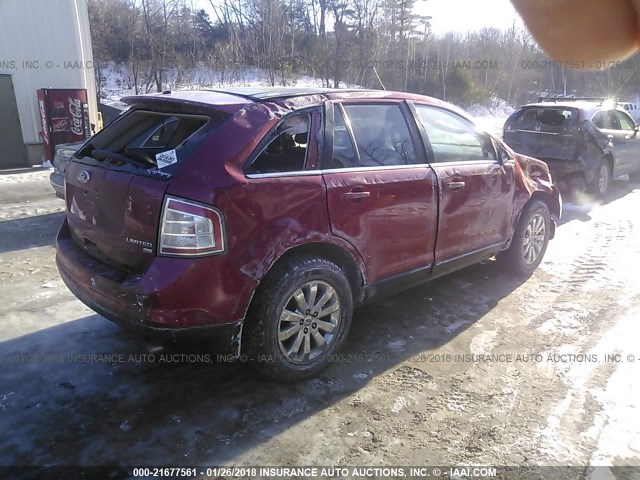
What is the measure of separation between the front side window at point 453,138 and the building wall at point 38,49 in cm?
1070

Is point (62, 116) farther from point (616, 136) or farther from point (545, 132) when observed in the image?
point (616, 136)

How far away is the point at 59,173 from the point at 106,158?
4.15m

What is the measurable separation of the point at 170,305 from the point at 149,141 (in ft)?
3.59

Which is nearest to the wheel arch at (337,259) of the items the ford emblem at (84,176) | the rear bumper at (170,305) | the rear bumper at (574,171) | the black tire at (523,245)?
the rear bumper at (170,305)

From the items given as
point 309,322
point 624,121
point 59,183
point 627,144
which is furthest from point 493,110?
point 309,322

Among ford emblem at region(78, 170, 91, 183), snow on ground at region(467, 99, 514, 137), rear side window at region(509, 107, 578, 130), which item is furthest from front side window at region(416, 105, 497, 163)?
snow on ground at region(467, 99, 514, 137)

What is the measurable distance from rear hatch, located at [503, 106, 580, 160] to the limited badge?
25.0ft

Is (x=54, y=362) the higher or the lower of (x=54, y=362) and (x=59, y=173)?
the lower

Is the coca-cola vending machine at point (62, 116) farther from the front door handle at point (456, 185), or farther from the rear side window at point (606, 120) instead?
the rear side window at point (606, 120)

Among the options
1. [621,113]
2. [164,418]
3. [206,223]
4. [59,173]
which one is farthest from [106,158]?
[621,113]

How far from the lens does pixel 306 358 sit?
10.7ft

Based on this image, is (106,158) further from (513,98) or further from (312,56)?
(513,98)

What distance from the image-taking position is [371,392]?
3.17 metres

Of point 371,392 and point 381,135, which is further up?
point 381,135
